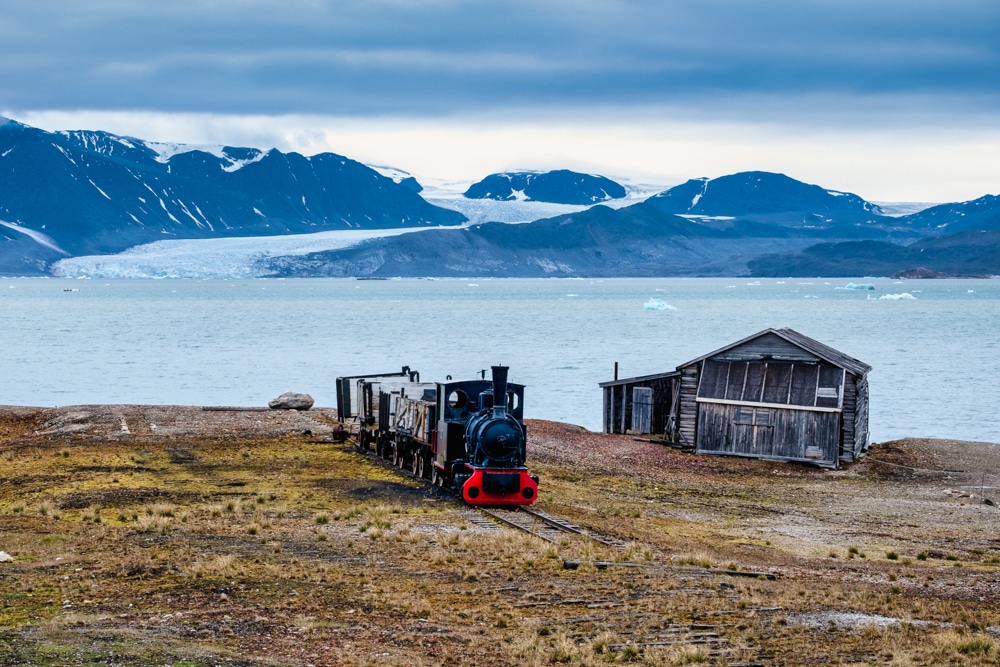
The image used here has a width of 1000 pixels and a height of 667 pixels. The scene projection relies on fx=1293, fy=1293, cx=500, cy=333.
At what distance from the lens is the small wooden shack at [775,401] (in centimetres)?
4141

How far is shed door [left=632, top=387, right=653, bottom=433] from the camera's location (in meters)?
47.3

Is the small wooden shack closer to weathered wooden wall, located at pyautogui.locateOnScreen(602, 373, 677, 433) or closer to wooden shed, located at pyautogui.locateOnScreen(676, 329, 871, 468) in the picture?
wooden shed, located at pyautogui.locateOnScreen(676, 329, 871, 468)

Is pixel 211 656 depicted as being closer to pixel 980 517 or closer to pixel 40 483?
pixel 40 483

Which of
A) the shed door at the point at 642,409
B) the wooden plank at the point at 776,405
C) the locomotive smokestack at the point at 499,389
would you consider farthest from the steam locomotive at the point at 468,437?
the shed door at the point at 642,409

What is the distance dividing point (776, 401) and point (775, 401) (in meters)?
0.04

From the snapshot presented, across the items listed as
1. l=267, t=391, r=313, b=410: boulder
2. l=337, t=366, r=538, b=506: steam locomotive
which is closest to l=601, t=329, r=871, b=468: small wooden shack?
l=337, t=366, r=538, b=506: steam locomotive

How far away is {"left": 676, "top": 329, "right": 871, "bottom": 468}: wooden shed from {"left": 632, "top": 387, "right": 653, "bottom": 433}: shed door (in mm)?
2997

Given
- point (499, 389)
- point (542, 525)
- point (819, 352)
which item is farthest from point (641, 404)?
point (542, 525)

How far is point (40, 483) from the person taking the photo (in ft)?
103

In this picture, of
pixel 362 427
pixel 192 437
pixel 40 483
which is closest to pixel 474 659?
pixel 40 483

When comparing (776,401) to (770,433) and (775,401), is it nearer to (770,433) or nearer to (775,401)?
(775,401)

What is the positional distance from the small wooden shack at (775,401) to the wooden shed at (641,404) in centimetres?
212

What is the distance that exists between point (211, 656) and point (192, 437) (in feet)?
91.4

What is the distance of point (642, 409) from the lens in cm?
4756
